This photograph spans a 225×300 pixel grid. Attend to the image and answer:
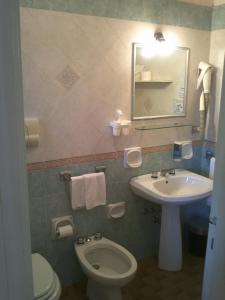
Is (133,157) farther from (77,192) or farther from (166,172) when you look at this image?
(77,192)

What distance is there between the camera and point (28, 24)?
187 cm

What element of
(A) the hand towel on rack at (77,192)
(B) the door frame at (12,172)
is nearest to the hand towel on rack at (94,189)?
(A) the hand towel on rack at (77,192)

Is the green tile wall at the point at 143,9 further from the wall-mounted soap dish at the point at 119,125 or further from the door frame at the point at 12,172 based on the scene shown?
the door frame at the point at 12,172

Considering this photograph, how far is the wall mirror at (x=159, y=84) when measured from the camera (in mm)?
2422

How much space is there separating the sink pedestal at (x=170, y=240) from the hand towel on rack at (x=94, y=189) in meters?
0.59

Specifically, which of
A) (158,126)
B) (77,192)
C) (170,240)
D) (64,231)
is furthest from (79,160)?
(170,240)

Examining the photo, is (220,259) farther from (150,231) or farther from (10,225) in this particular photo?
(150,231)

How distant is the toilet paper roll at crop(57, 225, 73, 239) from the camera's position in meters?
Answer: 2.20

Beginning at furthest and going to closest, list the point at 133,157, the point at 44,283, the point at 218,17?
the point at 218,17 < the point at 133,157 < the point at 44,283

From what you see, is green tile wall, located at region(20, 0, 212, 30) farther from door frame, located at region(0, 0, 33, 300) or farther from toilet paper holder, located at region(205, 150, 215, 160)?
door frame, located at region(0, 0, 33, 300)

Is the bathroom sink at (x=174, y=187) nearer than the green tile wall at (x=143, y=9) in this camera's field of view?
No

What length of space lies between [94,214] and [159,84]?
4.24ft

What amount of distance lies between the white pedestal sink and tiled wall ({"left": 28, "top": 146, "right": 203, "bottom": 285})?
0.14 meters

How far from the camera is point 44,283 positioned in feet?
5.72
